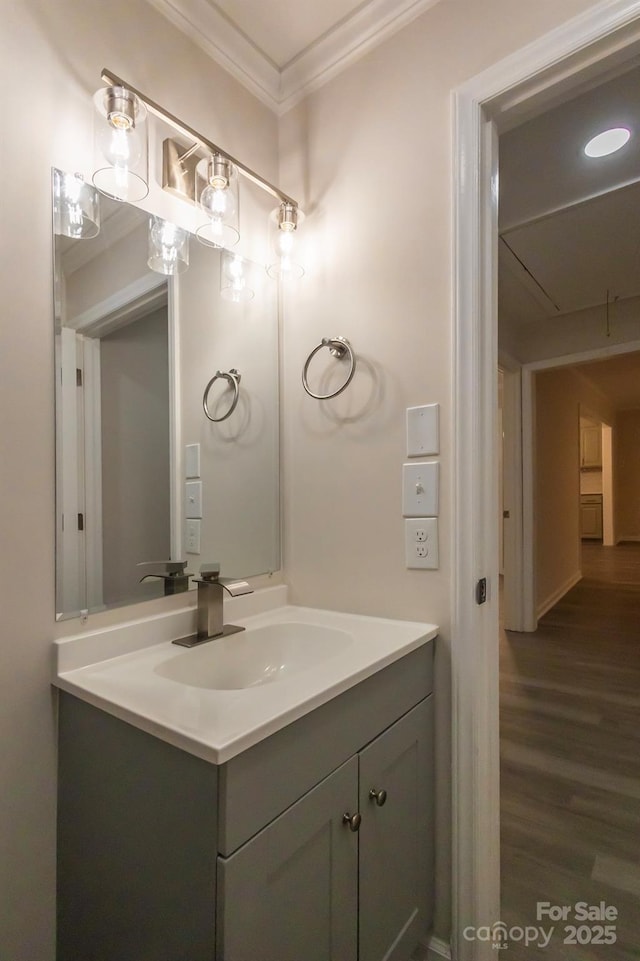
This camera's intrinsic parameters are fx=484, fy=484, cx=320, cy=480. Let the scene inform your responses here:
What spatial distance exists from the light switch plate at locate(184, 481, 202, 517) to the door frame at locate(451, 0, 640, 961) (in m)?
0.71

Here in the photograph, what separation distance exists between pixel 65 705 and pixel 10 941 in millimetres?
463

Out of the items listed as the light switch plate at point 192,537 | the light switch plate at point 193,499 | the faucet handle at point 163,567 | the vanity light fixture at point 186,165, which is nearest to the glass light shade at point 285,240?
the vanity light fixture at point 186,165

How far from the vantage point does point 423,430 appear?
1284mm

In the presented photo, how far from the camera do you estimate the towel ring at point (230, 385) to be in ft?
4.76

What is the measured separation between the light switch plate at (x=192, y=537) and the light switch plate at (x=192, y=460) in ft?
0.46

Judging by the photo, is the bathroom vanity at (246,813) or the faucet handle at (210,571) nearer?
the bathroom vanity at (246,813)

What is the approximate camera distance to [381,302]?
1385mm

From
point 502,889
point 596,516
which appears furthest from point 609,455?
point 502,889

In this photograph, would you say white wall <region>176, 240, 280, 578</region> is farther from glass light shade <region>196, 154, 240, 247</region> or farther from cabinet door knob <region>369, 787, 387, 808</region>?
cabinet door knob <region>369, 787, 387, 808</region>

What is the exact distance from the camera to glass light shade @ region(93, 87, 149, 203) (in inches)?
42.1

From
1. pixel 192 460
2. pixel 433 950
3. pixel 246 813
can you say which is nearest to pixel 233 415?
pixel 192 460

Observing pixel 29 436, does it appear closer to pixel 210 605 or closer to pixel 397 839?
pixel 210 605

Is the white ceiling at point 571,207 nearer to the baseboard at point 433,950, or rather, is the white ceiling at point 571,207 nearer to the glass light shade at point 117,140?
the glass light shade at point 117,140

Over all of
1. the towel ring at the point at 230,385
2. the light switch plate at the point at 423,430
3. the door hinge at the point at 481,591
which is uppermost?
the towel ring at the point at 230,385
